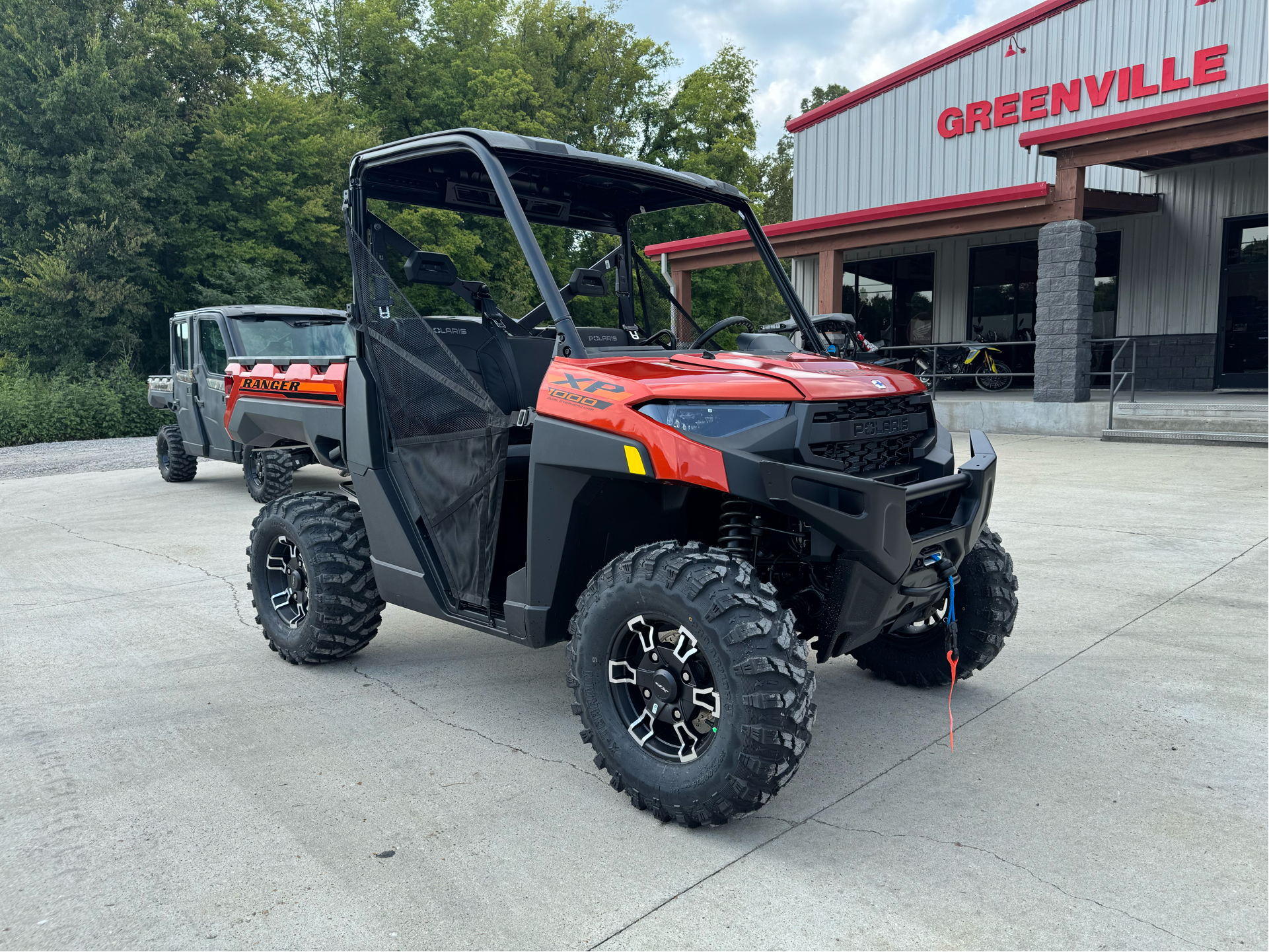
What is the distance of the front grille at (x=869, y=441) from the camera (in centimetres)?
304

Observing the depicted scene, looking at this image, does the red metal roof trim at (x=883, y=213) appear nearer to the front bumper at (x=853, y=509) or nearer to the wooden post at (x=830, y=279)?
the wooden post at (x=830, y=279)

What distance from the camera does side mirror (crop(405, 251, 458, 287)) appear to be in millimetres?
3590

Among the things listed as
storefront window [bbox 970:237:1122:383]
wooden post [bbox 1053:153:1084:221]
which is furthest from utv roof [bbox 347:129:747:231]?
storefront window [bbox 970:237:1122:383]

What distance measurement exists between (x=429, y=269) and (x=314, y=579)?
5.00 ft

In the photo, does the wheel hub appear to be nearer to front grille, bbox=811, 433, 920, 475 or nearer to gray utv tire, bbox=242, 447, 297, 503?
front grille, bbox=811, 433, 920, 475

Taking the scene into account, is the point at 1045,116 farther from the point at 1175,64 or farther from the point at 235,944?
the point at 235,944

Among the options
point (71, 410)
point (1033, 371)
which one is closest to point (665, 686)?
point (1033, 371)

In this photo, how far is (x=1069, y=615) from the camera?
528 cm

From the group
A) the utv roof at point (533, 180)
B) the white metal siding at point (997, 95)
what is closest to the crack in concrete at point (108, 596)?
the utv roof at point (533, 180)

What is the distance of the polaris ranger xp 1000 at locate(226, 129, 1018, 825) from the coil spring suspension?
0.04 feet

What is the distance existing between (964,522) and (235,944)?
2.55 m

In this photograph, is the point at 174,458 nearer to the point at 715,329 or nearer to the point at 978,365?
the point at 715,329

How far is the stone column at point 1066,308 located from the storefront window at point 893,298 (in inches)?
252

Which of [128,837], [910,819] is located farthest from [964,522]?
[128,837]
